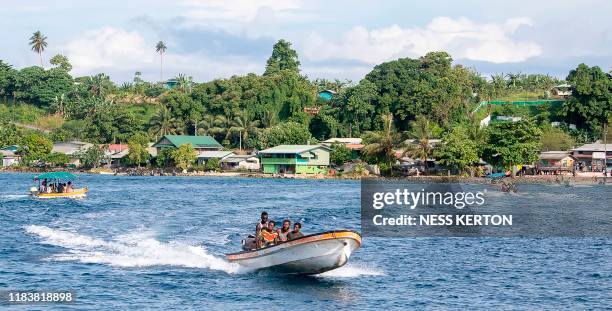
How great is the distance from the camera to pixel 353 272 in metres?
32.8

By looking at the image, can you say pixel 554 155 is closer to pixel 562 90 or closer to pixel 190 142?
pixel 562 90

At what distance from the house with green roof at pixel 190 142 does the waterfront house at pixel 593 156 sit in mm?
53692

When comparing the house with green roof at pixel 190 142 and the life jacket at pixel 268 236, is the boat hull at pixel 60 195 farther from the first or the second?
the house with green roof at pixel 190 142

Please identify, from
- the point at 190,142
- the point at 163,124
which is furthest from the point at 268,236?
the point at 163,124

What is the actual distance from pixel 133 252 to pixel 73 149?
104m

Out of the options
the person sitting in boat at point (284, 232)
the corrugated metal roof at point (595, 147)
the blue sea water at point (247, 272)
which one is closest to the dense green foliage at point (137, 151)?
the corrugated metal roof at point (595, 147)

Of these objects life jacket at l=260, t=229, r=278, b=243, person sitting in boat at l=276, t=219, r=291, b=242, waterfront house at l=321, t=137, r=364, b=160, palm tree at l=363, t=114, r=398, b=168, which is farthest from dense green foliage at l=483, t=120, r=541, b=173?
person sitting in boat at l=276, t=219, r=291, b=242

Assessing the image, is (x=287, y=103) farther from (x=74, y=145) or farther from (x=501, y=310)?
(x=501, y=310)

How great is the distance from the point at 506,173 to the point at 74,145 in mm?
69801

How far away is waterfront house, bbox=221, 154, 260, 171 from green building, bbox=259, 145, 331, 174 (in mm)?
3500

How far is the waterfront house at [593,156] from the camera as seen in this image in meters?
112

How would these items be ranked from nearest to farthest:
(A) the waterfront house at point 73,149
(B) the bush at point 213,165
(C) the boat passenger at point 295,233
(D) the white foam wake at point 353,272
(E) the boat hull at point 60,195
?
(C) the boat passenger at point 295,233 → (D) the white foam wake at point 353,272 → (E) the boat hull at point 60,195 → (B) the bush at point 213,165 → (A) the waterfront house at point 73,149

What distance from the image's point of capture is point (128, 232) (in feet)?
149

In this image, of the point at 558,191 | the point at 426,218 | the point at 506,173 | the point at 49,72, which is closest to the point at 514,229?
the point at 426,218
